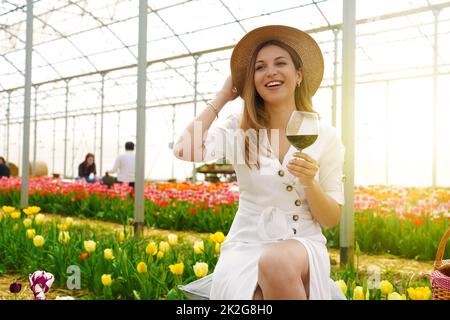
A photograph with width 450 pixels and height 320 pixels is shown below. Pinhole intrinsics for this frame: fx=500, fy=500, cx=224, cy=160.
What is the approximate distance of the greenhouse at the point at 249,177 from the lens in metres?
1.52

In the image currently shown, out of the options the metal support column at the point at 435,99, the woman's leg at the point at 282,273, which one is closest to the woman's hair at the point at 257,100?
the woman's leg at the point at 282,273

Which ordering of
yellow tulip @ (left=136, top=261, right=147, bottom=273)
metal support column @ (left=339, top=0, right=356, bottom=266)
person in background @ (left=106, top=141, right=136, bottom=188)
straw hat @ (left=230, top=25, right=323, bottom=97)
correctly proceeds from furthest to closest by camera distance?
person in background @ (left=106, top=141, right=136, bottom=188) < metal support column @ (left=339, top=0, right=356, bottom=266) < yellow tulip @ (left=136, top=261, right=147, bottom=273) < straw hat @ (left=230, top=25, right=323, bottom=97)

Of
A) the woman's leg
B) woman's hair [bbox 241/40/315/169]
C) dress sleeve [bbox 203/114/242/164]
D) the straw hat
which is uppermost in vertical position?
the straw hat

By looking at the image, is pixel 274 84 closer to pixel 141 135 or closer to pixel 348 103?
pixel 348 103

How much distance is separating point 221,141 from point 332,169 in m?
0.37

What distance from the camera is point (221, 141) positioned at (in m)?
1.67

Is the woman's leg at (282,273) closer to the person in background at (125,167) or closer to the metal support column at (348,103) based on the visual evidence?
the metal support column at (348,103)

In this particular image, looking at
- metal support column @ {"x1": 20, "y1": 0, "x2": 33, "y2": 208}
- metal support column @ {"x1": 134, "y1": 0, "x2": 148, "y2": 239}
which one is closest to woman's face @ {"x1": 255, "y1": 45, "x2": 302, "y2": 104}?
metal support column @ {"x1": 134, "y1": 0, "x2": 148, "y2": 239}

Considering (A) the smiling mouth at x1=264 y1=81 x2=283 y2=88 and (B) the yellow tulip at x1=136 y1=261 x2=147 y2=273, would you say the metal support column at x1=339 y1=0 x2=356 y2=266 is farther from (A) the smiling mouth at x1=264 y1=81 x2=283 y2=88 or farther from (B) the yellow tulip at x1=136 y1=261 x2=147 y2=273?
(A) the smiling mouth at x1=264 y1=81 x2=283 y2=88

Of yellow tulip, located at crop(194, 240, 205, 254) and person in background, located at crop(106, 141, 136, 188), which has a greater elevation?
person in background, located at crop(106, 141, 136, 188)

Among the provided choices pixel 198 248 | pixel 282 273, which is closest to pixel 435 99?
pixel 198 248

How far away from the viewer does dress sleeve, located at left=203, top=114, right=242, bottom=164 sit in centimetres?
166
